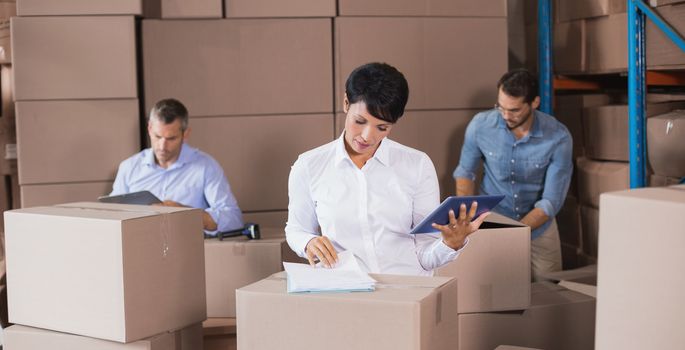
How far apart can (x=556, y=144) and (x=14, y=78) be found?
6.67 ft

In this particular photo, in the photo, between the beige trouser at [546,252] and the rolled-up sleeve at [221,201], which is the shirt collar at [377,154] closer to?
the rolled-up sleeve at [221,201]

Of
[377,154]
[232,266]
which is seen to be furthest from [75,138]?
[377,154]

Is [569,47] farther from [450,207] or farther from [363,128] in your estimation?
[450,207]

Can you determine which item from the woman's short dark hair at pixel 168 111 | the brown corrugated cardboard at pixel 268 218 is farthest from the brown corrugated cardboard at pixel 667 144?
the woman's short dark hair at pixel 168 111

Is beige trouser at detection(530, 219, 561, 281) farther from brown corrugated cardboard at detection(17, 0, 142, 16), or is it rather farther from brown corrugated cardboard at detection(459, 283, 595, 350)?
brown corrugated cardboard at detection(17, 0, 142, 16)

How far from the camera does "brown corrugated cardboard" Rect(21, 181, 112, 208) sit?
10.3 feet

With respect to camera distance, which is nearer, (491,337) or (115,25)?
(491,337)

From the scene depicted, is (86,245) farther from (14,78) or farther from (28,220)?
(14,78)

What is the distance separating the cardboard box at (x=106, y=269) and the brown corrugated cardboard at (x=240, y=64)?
3.97 ft

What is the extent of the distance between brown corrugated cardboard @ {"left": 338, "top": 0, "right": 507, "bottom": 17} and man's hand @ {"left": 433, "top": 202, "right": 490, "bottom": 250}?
5.23 ft

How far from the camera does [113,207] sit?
209cm

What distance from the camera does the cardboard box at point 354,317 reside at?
1.54 m

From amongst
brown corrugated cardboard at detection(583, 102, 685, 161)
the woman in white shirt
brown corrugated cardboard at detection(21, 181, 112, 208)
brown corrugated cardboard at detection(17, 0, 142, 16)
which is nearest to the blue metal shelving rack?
brown corrugated cardboard at detection(583, 102, 685, 161)

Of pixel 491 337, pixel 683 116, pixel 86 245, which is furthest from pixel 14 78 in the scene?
pixel 683 116
